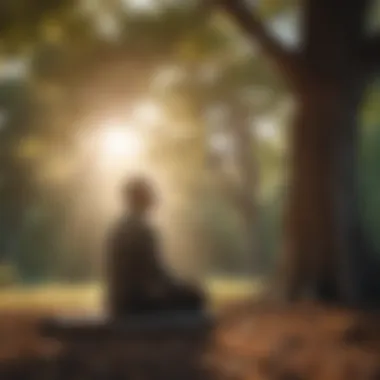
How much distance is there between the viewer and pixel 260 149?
128 cm

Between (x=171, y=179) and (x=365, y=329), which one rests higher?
(x=171, y=179)

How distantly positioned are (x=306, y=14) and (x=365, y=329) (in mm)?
533


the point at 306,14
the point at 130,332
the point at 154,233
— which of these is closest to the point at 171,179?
the point at 154,233

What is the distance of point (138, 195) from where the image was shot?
1283 mm

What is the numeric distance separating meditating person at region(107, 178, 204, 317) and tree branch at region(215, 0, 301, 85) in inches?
11.9

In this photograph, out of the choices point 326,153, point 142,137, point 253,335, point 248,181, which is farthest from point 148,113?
point 253,335

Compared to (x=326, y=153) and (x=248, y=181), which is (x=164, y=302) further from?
(x=326, y=153)

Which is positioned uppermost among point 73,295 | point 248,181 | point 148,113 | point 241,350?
point 148,113

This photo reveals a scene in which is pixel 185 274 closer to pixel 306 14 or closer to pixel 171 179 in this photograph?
pixel 171 179

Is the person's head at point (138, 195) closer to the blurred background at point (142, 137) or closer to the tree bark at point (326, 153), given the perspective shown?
the blurred background at point (142, 137)

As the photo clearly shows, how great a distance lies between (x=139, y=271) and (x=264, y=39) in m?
0.44

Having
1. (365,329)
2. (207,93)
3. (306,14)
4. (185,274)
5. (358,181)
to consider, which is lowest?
(365,329)

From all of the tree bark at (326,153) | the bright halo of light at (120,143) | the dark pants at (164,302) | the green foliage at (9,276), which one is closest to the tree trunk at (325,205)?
the tree bark at (326,153)

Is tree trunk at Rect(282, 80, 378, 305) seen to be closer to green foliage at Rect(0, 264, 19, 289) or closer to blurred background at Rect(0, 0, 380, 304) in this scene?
blurred background at Rect(0, 0, 380, 304)
